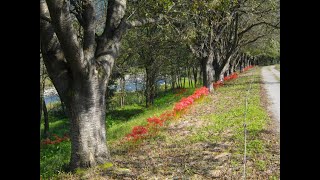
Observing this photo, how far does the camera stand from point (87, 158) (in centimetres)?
965

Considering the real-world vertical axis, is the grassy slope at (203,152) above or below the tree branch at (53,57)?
below

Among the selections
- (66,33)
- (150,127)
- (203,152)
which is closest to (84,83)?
(66,33)

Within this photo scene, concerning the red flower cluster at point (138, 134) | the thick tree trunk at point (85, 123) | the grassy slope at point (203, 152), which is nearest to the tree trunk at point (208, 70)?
the grassy slope at point (203, 152)

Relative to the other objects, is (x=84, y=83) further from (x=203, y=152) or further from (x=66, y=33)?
(x=203, y=152)

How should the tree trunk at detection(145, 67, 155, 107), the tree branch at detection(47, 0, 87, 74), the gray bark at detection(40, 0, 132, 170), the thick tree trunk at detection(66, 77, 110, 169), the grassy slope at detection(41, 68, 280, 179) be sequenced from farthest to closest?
the tree trunk at detection(145, 67, 155, 107) → the thick tree trunk at detection(66, 77, 110, 169) → the grassy slope at detection(41, 68, 280, 179) → the gray bark at detection(40, 0, 132, 170) → the tree branch at detection(47, 0, 87, 74)

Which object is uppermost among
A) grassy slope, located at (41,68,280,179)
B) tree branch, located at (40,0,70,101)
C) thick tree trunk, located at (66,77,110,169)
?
tree branch, located at (40,0,70,101)

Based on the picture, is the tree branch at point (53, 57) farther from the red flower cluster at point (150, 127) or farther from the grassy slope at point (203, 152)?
the red flower cluster at point (150, 127)

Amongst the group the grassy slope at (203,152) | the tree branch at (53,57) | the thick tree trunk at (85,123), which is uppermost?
the tree branch at (53,57)

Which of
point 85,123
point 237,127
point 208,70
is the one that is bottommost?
point 237,127

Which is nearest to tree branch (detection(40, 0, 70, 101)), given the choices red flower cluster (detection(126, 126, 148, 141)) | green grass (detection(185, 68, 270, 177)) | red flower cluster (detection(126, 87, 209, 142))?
red flower cluster (detection(126, 87, 209, 142))

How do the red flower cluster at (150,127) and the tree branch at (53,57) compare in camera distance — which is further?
the red flower cluster at (150,127)

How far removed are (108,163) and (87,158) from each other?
2.28 feet

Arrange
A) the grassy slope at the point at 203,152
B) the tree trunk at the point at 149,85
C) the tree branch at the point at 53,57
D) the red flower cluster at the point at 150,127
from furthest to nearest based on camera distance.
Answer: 1. the tree trunk at the point at 149,85
2. the red flower cluster at the point at 150,127
3. the grassy slope at the point at 203,152
4. the tree branch at the point at 53,57

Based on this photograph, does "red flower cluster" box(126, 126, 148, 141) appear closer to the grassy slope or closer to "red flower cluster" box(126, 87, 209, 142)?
"red flower cluster" box(126, 87, 209, 142)
